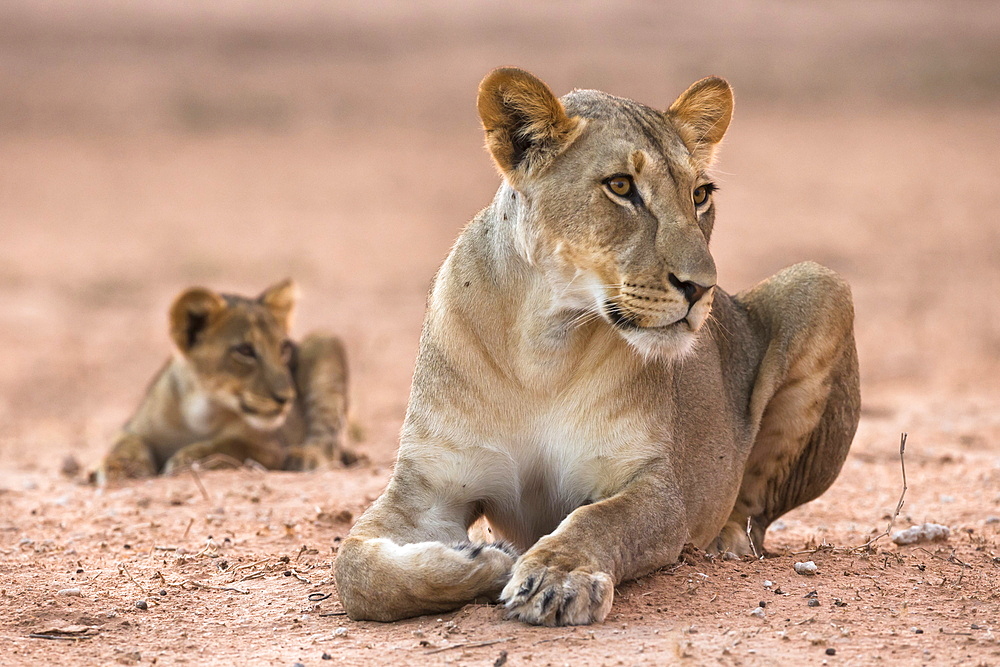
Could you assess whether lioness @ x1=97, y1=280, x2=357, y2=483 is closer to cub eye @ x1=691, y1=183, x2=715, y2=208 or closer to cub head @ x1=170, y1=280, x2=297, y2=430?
cub head @ x1=170, y1=280, x2=297, y2=430

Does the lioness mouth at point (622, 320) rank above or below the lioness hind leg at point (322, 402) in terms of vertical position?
above

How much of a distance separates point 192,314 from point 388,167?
14.1 metres

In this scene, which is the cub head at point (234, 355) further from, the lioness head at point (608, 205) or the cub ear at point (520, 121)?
the cub ear at point (520, 121)

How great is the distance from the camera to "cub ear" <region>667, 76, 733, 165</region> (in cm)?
464

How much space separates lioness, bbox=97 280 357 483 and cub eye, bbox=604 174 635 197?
424 cm

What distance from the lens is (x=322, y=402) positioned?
8.77 m

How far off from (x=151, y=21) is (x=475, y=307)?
96.9 ft

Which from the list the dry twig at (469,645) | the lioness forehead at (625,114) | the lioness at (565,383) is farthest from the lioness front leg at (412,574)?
the lioness forehead at (625,114)

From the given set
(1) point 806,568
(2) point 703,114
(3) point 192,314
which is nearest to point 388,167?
(3) point 192,314

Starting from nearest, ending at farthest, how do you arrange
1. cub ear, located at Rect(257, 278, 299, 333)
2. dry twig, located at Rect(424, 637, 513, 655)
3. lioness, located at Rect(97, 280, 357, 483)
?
dry twig, located at Rect(424, 637, 513, 655)
lioness, located at Rect(97, 280, 357, 483)
cub ear, located at Rect(257, 278, 299, 333)

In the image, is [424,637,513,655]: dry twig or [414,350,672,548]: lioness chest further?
[414,350,672,548]: lioness chest

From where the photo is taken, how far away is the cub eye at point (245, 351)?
8117mm

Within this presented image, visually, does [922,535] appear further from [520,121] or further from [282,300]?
[282,300]

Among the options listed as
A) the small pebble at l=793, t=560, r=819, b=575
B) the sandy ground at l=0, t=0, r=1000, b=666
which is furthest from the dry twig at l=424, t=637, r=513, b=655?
the small pebble at l=793, t=560, r=819, b=575
